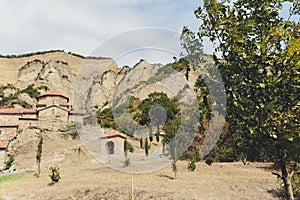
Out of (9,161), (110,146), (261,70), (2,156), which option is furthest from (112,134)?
(261,70)

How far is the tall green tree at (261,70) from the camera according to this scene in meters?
5.03

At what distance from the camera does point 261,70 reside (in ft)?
18.1

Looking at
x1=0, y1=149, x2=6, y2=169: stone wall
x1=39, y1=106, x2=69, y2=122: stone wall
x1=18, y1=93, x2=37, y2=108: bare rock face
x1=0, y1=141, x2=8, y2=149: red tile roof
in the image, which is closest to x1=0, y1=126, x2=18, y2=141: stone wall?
x1=0, y1=141, x2=8, y2=149: red tile roof

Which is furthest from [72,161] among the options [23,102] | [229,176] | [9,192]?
[23,102]

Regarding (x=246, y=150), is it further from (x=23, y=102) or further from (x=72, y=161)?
(x=23, y=102)

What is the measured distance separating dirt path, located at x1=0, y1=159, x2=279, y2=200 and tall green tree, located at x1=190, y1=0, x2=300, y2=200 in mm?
10197

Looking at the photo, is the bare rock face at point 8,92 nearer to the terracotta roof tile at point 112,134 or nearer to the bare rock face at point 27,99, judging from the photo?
the bare rock face at point 27,99

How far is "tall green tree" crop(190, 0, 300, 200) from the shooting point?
503cm

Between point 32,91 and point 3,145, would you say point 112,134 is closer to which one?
point 3,145

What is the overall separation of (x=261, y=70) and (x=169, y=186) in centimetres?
1320

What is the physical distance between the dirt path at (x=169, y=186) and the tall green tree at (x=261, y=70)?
10.2 meters

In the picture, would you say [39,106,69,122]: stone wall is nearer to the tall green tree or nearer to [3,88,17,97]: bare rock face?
[3,88,17,97]: bare rock face

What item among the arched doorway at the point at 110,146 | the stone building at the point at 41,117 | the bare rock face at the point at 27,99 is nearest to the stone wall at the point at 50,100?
the stone building at the point at 41,117

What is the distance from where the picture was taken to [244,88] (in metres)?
5.54
